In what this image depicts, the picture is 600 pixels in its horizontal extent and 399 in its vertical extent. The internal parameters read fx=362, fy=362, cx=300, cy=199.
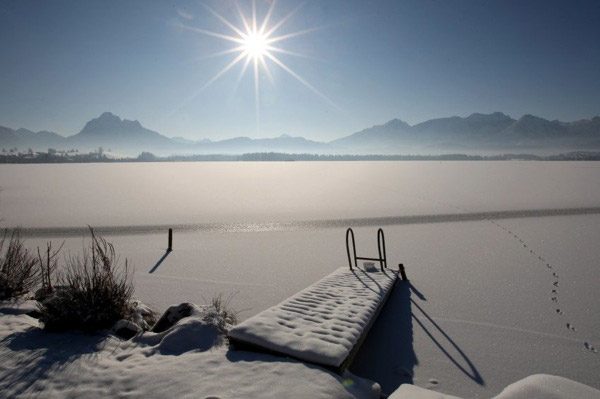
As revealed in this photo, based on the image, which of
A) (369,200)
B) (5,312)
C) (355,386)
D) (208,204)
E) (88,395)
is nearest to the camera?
(88,395)

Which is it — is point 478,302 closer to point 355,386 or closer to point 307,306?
point 307,306

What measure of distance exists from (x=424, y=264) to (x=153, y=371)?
896cm

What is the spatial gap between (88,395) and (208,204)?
80.1 ft

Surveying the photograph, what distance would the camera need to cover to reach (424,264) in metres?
11.2

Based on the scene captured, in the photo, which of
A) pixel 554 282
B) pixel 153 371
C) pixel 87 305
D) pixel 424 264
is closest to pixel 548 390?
pixel 153 371

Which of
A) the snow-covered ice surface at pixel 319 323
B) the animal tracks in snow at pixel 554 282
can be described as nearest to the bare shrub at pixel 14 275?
the snow-covered ice surface at pixel 319 323

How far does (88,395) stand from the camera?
3748 millimetres

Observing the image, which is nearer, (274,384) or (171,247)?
(274,384)

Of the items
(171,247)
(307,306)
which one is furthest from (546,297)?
(171,247)

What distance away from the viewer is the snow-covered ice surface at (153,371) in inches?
146

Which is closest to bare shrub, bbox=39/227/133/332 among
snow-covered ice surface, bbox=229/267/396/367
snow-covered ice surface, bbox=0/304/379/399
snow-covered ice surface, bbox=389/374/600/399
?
snow-covered ice surface, bbox=0/304/379/399

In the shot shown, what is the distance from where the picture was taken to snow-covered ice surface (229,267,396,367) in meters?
4.43

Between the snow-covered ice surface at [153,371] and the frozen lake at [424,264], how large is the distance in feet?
4.78

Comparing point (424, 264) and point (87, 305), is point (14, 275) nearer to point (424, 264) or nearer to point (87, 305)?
point (87, 305)
